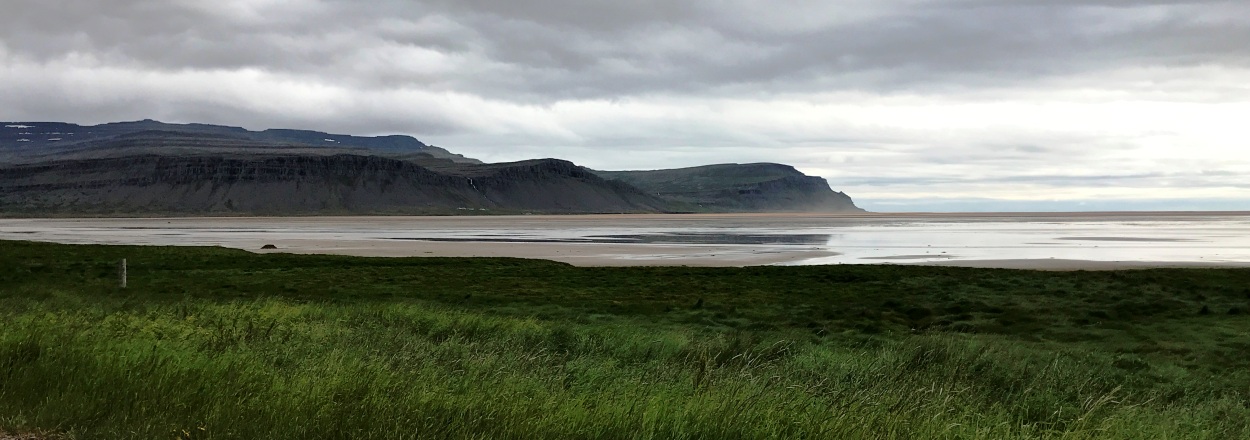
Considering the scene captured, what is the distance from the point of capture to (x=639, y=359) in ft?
42.5

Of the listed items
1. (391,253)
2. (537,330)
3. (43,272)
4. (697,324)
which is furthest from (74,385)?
(391,253)

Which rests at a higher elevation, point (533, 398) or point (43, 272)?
point (533, 398)

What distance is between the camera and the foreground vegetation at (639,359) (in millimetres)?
7352

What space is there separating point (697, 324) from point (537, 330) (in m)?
4.32

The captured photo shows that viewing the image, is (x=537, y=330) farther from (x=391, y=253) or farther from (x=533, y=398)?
(x=391, y=253)

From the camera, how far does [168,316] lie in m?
14.3

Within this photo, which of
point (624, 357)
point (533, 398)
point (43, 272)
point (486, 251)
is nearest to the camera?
point (533, 398)

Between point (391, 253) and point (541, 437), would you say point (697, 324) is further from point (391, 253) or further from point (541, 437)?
point (391, 253)

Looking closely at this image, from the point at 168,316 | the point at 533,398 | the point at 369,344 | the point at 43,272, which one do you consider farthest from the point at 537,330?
the point at 43,272

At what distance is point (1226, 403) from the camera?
10945 millimetres

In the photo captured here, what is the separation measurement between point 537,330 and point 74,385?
799 centimetres

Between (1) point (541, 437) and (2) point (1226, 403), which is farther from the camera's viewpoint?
(2) point (1226, 403)

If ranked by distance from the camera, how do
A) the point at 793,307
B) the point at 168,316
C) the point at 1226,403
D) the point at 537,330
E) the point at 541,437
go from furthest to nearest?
the point at 793,307 → the point at 537,330 → the point at 168,316 → the point at 1226,403 → the point at 541,437

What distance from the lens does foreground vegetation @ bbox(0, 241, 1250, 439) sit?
7.35 metres
